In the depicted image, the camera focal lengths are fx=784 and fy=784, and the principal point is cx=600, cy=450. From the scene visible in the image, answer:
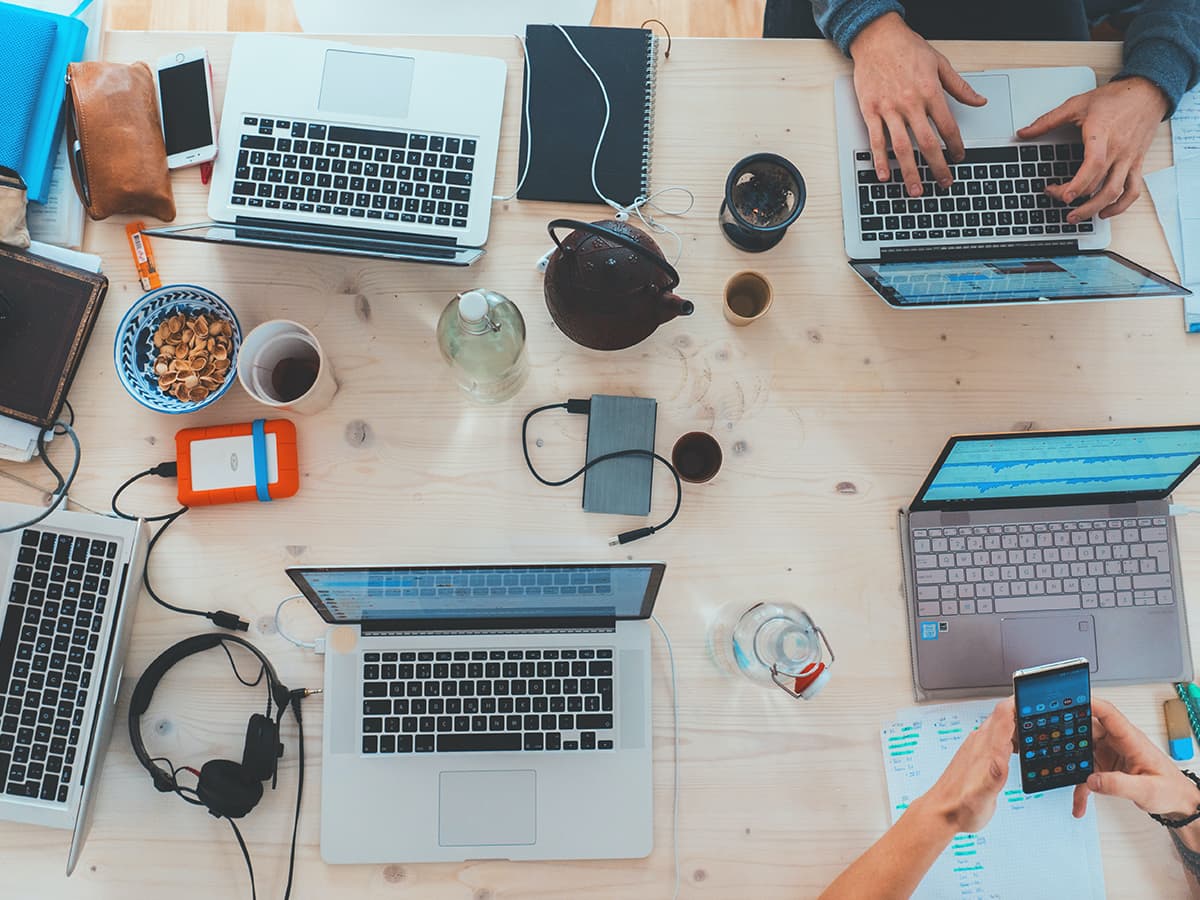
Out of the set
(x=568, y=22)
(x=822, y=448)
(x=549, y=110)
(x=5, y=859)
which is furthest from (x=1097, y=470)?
(x=5, y=859)

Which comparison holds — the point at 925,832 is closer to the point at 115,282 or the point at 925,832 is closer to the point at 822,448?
the point at 822,448

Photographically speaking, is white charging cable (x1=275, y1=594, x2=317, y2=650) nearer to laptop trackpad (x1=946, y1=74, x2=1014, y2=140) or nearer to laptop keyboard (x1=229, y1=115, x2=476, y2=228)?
laptop keyboard (x1=229, y1=115, x2=476, y2=228)

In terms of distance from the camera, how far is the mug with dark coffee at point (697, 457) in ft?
3.35

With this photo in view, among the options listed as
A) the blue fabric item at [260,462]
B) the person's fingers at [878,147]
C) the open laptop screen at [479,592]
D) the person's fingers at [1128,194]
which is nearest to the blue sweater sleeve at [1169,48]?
the person's fingers at [1128,194]

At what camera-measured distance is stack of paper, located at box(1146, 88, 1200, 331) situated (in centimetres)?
108

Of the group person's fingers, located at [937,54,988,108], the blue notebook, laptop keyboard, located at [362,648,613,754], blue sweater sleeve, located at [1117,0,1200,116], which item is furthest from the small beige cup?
the blue notebook

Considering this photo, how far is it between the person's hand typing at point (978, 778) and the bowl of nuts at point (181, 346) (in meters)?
0.99

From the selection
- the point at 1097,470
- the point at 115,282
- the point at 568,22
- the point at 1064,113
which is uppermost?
the point at 568,22

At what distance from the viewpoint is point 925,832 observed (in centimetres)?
88

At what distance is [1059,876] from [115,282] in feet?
4.69

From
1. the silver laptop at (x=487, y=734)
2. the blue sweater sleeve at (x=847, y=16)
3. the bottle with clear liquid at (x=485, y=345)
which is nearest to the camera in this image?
the bottle with clear liquid at (x=485, y=345)

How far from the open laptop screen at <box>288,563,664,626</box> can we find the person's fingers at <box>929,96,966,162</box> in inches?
27.8

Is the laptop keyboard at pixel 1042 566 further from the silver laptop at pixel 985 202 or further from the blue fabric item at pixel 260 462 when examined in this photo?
the blue fabric item at pixel 260 462

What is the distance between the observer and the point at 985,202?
1047 millimetres
